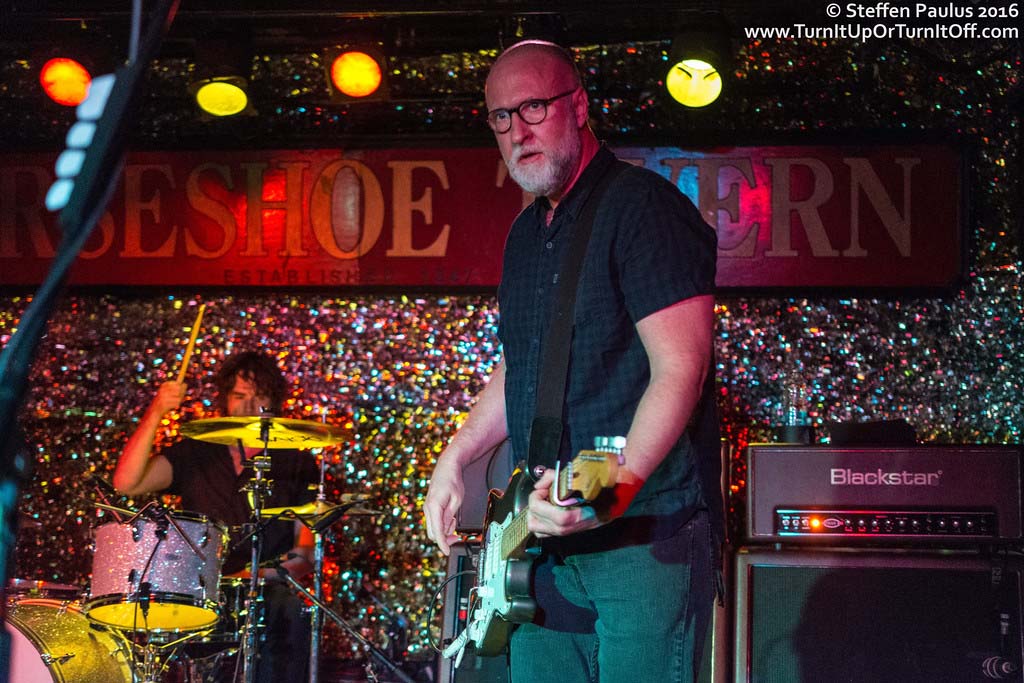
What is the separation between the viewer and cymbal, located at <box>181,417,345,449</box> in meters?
4.24

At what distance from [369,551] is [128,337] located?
5.21ft

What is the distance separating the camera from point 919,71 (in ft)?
17.1

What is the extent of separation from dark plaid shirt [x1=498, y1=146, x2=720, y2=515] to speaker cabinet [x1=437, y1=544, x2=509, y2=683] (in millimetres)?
1666

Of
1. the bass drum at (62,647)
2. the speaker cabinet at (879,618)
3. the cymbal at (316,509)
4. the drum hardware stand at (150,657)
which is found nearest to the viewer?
the speaker cabinet at (879,618)

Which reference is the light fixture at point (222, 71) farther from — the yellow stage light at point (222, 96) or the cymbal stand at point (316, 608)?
the cymbal stand at point (316, 608)

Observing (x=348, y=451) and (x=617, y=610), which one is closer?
(x=617, y=610)

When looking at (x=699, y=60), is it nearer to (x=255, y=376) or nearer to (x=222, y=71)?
(x=222, y=71)

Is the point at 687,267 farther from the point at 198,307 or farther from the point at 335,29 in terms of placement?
the point at 198,307

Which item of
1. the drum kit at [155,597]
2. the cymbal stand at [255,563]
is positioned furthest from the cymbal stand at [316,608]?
the cymbal stand at [255,563]

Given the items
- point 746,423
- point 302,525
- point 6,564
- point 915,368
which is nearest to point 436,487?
point 6,564

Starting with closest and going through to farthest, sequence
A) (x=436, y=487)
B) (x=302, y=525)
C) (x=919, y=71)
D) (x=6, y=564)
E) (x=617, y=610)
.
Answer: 1. (x=6, y=564)
2. (x=617, y=610)
3. (x=436, y=487)
4. (x=302, y=525)
5. (x=919, y=71)

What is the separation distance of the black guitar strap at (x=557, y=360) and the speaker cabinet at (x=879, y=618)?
184cm

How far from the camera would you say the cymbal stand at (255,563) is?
4.19m

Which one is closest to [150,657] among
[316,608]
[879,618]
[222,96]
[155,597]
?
[155,597]
